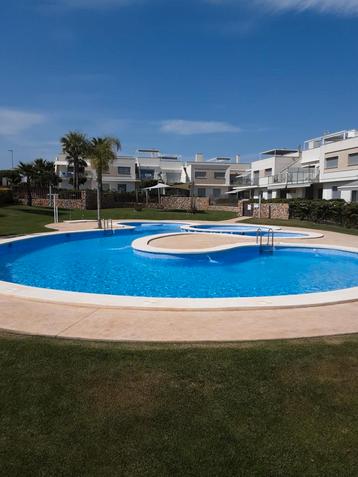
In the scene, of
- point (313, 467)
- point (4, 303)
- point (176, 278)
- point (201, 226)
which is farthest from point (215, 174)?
point (313, 467)

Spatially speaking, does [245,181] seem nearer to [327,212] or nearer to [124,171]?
[124,171]

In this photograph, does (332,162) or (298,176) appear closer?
(332,162)

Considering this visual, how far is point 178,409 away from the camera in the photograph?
11.1 feet

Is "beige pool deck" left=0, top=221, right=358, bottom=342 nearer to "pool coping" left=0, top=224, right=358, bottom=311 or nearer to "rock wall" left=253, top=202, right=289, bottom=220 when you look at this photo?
"pool coping" left=0, top=224, right=358, bottom=311

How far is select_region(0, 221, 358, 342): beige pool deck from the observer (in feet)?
16.9

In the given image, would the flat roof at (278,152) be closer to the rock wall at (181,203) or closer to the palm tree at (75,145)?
the rock wall at (181,203)

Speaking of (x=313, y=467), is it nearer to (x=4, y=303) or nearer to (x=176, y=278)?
(x=4, y=303)

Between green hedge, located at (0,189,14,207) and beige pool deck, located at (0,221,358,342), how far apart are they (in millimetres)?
28696


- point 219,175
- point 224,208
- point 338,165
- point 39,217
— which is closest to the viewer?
point 39,217

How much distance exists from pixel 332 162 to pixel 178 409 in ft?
126

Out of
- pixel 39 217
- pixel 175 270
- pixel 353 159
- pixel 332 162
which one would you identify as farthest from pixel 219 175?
pixel 175 270

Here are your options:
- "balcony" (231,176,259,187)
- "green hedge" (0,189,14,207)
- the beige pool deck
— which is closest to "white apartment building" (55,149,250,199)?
"balcony" (231,176,259,187)

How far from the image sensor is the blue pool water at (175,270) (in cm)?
988

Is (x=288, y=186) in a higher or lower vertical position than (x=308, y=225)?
higher
